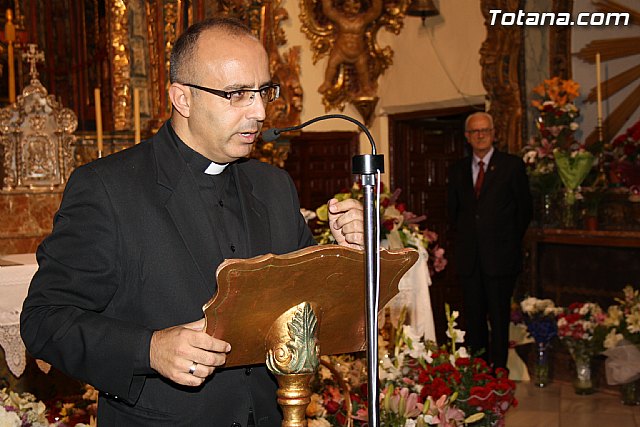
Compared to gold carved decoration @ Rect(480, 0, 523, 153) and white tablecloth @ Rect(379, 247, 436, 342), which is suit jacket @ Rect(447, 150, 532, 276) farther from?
white tablecloth @ Rect(379, 247, 436, 342)

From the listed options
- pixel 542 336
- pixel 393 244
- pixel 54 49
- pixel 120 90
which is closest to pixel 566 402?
pixel 542 336

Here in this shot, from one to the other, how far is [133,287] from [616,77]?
6.16 metres

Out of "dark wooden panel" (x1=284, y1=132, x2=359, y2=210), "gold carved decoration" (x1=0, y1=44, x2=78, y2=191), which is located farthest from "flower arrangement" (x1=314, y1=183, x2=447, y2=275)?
"dark wooden panel" (x1=284, y1=132, x2=359, y2=210)

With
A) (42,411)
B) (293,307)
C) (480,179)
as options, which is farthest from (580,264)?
(293,307)

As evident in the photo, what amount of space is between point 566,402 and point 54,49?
Result: 6318 mm

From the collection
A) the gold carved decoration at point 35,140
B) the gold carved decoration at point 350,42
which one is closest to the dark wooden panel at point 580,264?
the gold carved decoration at point 350,42

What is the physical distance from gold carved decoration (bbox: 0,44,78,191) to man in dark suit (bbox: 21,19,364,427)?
2.93 m

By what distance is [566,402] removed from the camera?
238 inches

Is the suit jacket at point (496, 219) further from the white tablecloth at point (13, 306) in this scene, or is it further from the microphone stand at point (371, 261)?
the microphone stand at point (371, 261)

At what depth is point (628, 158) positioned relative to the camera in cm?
659

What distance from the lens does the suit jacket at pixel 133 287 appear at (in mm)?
1883

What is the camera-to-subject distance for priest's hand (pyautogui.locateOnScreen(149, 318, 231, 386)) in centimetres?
171

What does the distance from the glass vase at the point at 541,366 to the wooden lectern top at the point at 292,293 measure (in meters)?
4.86

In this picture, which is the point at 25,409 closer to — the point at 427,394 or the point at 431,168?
the point at 427,394
